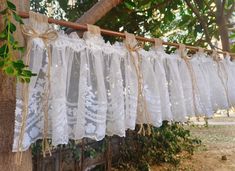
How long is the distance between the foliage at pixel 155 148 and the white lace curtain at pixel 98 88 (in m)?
2.33

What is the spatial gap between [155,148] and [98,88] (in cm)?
337

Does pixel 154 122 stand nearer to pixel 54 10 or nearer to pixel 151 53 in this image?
pixel 151 53

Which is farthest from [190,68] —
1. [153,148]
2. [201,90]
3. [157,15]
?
[153,148]

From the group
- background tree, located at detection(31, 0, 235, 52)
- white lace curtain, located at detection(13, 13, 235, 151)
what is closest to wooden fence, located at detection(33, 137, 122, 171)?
background tree, located at detection(31, 0, 235, 52)

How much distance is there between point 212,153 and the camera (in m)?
4.97

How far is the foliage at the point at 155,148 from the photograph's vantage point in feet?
14.0

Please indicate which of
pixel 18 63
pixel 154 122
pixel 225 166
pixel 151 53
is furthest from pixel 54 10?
pixel 225 166

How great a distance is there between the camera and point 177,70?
1.99 metres

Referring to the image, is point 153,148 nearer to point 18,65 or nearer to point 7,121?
point 7,121

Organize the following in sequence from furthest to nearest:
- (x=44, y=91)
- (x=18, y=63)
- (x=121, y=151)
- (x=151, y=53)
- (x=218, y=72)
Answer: (x=121, y=151), (x=218, y=72), (x=151, y=53), (x=44, y=91), (x=18, y=63)

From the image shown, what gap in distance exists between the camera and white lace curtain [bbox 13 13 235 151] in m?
1.21

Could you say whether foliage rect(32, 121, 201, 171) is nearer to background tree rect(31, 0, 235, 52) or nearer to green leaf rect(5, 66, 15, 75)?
background tree rect(31, 0, 235, 52)

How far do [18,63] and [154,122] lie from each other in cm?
93

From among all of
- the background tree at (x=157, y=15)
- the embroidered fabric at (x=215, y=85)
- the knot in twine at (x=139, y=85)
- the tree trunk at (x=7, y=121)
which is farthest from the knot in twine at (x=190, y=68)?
the tree trunk at (x=7, y=121)
